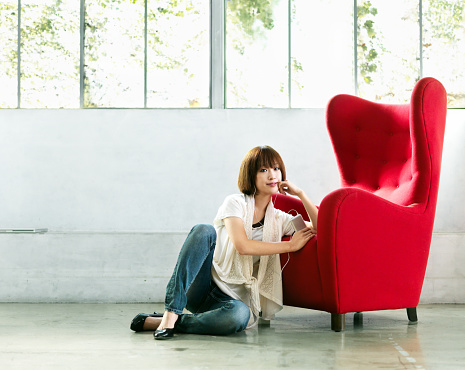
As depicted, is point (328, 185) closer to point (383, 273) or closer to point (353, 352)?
point (383, 273)

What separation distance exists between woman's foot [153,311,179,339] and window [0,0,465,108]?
178cm

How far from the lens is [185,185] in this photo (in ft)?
12.3

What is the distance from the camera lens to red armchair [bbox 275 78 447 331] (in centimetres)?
252

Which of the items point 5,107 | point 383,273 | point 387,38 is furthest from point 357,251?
point 5,107

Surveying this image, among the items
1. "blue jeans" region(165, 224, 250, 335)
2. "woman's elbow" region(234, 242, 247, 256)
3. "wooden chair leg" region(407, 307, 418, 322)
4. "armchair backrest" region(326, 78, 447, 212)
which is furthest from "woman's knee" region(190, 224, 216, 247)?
→ "wooden chair leg" region(407, 307, 418, 322)

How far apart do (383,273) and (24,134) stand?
245 cm

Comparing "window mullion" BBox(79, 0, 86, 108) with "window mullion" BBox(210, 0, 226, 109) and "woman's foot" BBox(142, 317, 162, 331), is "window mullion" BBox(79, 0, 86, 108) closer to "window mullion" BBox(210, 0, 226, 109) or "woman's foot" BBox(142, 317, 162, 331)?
"window mullion" BBox(210, 0, 226, 109)

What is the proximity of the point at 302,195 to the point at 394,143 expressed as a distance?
0.76 m

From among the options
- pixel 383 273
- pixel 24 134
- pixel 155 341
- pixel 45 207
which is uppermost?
pixel 24 134

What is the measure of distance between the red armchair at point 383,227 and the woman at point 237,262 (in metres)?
0.13

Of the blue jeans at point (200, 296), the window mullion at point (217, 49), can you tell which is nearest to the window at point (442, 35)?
the window mullion at point (217, 49)

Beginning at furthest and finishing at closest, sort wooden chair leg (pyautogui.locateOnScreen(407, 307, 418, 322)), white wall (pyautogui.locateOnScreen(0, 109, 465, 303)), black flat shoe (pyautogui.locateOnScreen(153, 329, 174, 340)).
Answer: white wall (pyautogui.locateOnScreen(0, 109, 465, 303))
wooden chair leg (pyautogui.locateOnScreen(407, 307, 418, 322))
black flat shoe (pyautogui.locateOnScreen(153, 329, 174, 340))

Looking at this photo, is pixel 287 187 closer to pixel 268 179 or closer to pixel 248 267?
pixel 268 179

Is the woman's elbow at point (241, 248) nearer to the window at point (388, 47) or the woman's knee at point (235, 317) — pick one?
the woman's knee at point (235, 317)
